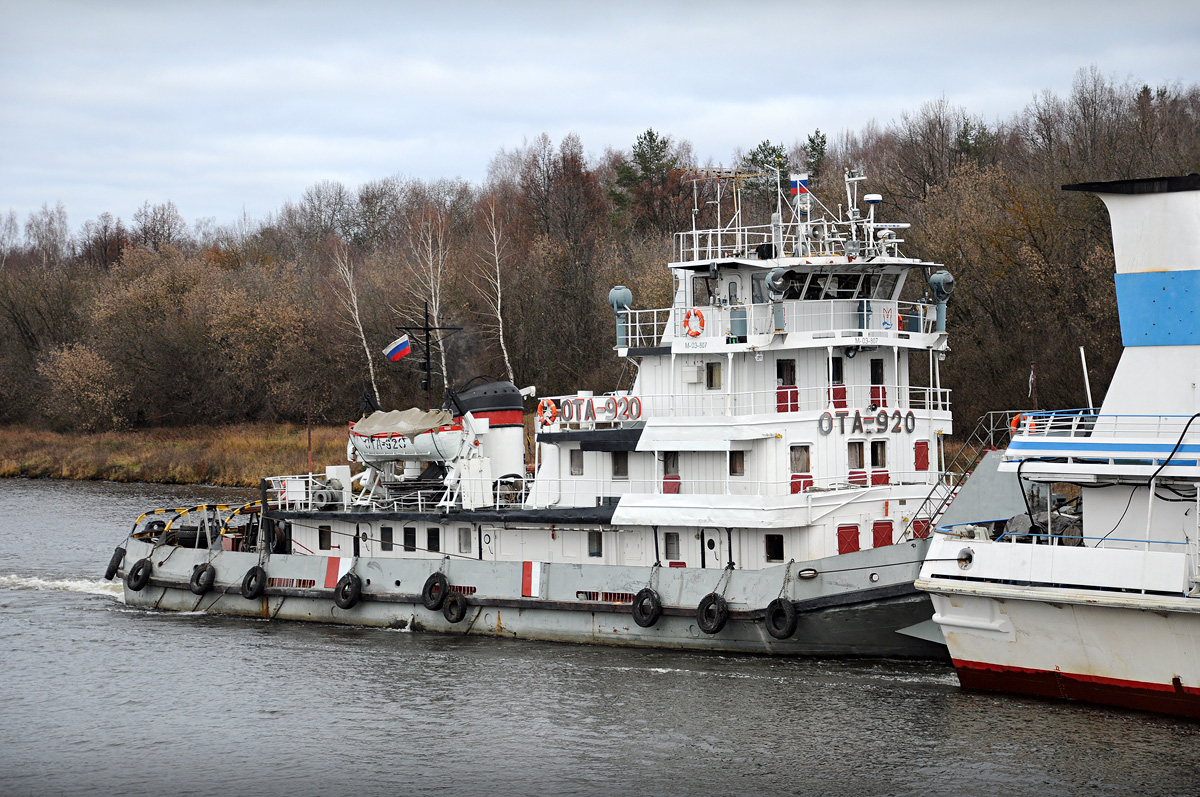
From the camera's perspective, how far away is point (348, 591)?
24375mm

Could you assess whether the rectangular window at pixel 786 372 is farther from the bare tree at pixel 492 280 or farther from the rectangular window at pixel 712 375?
the bare tree at pixel 492 280

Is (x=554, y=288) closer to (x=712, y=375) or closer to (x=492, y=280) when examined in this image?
(x=492, y=280)

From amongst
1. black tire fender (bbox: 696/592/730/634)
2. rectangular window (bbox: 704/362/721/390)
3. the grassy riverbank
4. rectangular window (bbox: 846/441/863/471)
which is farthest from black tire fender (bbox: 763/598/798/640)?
the grassy riverbank

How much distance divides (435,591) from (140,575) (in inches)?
335

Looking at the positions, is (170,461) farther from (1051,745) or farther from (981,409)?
(1051,745)

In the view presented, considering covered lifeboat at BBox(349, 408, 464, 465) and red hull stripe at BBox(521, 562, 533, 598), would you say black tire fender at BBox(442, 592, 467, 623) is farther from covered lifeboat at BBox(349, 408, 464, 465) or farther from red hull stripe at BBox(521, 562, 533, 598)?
covered lifeboat at BBox(349, 408, 464, 465)

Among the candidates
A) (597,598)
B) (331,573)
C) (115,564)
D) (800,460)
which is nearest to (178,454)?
(115,564)

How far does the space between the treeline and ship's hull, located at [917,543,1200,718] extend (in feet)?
67.0

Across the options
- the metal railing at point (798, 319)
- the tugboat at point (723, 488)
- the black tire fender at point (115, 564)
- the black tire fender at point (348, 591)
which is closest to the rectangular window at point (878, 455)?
the tugboat at point (723, 488)

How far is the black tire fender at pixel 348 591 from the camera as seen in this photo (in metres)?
24.3

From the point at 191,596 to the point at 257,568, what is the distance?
2279 millimetres

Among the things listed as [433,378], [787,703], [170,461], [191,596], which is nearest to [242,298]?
[170,461]

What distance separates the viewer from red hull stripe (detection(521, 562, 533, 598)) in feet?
73.3

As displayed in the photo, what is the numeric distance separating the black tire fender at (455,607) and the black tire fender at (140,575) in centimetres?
852
